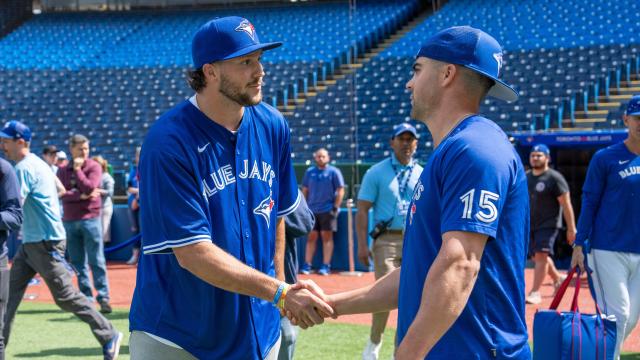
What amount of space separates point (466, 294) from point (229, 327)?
114 cm

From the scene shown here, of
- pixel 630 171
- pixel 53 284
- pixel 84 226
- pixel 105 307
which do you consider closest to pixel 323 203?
pixel 84 226

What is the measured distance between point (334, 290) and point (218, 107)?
863 cm

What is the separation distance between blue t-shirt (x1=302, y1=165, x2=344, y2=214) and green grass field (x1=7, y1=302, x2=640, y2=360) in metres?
4.76

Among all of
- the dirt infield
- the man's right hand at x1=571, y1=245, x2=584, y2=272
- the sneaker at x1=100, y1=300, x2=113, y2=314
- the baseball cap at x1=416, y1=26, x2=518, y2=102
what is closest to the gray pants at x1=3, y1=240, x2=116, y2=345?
the sneaker at x1=100, y1=300, x2=113, y2=314

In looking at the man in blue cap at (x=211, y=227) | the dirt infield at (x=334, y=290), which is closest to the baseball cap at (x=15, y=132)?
the dirt infield at (x=334, y=290)

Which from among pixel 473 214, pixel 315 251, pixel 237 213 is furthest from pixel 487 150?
pixel 315 251

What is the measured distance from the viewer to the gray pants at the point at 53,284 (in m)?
7.44

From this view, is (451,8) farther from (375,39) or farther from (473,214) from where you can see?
(473,214)

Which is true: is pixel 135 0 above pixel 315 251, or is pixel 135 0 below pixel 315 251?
above

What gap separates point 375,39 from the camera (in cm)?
2906

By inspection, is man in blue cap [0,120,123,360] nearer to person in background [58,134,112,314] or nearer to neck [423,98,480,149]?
person in background [58,134,112,314]

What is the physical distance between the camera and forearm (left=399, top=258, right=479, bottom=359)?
2.55 m

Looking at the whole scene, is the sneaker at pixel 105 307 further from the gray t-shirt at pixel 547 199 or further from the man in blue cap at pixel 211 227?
the man in blue cap at pixel 211 227

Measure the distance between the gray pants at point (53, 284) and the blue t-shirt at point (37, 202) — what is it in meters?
0.08
